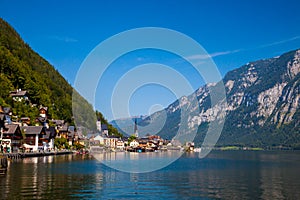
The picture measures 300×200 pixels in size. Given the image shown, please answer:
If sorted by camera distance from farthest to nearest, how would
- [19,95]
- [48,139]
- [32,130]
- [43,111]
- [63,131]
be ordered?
[63,131] → [43,111] → [19,95] → [48,139] → [32,130]

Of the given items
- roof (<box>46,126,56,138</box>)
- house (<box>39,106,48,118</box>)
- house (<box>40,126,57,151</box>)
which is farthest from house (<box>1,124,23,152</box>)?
house (<box>39,106,48,118</box>)

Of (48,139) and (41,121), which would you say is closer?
(48,139)

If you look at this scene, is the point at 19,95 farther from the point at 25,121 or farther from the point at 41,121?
the point at 25,121

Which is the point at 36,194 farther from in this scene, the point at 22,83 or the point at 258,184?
the point at 22,83

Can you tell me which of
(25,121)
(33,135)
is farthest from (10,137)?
(25,121)

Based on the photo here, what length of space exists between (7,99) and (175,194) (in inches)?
3751

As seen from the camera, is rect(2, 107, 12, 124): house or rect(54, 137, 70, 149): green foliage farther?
rect(54, 137, 70, 149): green foliage

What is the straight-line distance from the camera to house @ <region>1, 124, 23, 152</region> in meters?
97.8

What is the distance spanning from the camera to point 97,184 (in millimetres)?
46281

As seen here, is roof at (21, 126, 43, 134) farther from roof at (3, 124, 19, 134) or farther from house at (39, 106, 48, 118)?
house at (39, 106, 48, 118)

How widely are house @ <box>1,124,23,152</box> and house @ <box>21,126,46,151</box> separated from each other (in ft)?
38.5

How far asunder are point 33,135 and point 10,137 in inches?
722

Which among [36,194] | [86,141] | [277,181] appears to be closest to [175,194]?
[36,194]

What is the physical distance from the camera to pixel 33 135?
11906 centimetres
